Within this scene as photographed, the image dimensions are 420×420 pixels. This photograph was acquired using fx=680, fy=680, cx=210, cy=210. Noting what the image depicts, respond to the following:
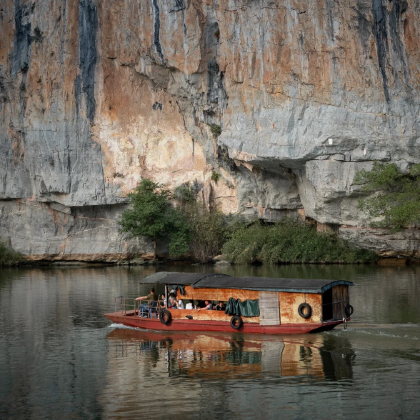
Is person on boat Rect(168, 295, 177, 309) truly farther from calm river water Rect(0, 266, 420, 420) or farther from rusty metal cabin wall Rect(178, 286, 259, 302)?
calm river water Rect(0, 266, 420, 420)

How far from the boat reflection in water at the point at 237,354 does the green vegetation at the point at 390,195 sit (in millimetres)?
17647

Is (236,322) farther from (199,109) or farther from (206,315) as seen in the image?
(199,109)

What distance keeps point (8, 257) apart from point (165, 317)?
29291 millimetres

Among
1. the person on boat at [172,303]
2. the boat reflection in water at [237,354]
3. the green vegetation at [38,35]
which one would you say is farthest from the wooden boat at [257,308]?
the green vegetation at [38,35]

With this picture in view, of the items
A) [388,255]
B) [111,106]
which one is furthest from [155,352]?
[111,106]

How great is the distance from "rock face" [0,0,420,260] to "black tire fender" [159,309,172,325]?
18.4 m

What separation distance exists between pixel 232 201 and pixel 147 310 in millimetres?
24682

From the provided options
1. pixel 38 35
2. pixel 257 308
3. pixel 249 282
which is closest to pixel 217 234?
pixel 38 35

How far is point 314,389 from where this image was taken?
1427cm

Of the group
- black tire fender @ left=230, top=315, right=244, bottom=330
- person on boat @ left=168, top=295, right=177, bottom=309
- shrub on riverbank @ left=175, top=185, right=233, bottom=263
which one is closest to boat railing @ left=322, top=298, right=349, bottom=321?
black tire fender @ left=230, top=315, right=244, bottom=330

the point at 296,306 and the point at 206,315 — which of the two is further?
the point at 206,315

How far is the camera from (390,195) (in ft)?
119

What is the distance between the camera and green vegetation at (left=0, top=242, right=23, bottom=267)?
47688 millimetres

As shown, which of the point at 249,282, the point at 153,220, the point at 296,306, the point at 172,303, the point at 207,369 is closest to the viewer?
the point at 207,369
